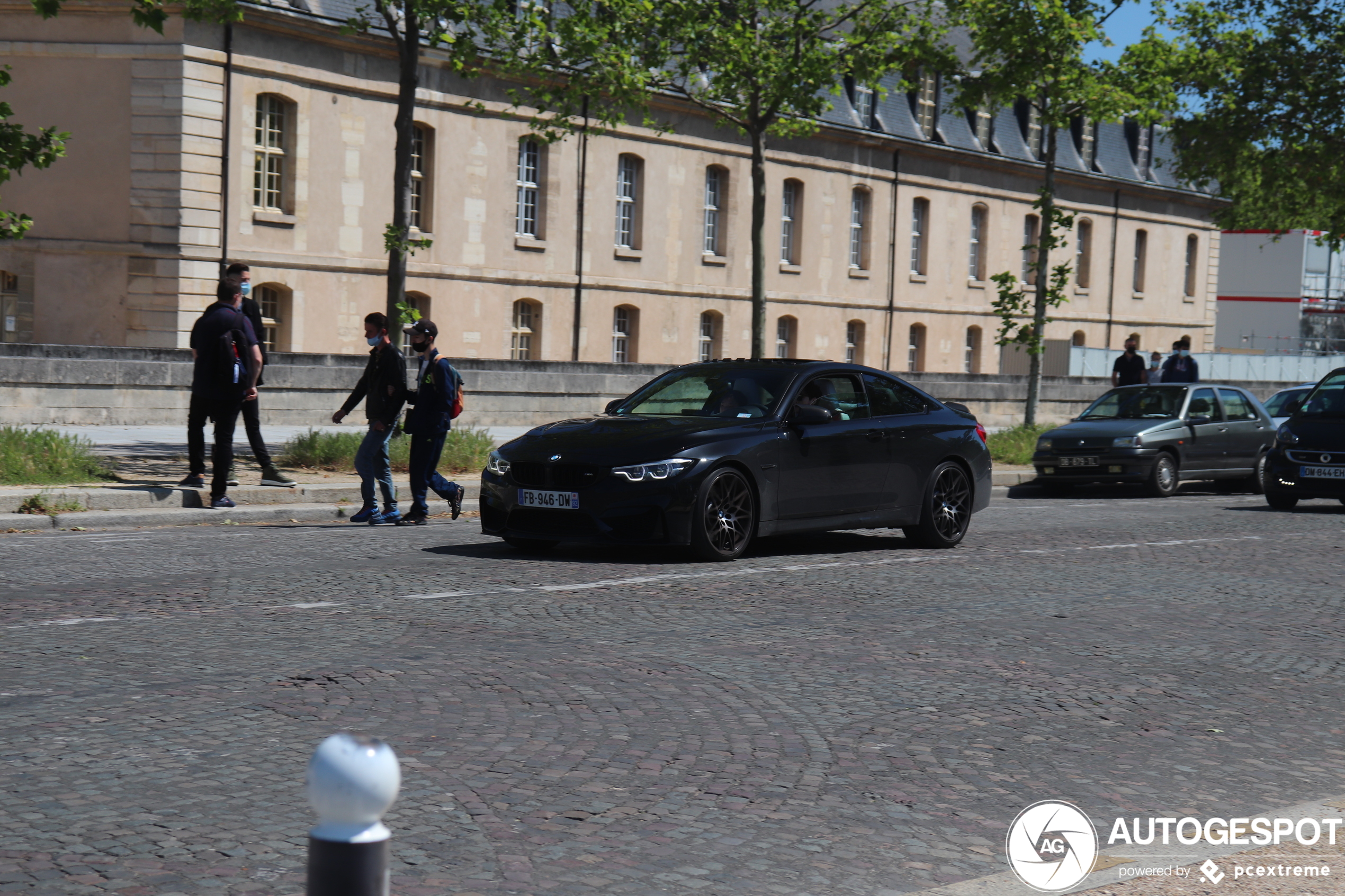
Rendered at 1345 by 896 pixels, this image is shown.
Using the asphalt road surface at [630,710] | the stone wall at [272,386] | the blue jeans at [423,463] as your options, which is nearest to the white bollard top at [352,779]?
the asphalt road surface at [630,710]

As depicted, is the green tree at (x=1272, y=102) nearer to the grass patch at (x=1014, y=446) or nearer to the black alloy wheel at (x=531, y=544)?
the grass patch at (x=1014, y=446)

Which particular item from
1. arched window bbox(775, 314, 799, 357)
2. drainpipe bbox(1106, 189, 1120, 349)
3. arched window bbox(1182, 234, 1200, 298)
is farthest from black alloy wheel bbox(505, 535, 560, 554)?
arched window bbox(1182, 234, 1200, 298)

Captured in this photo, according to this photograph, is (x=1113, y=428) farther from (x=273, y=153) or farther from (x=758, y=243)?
(x=273, y=153)

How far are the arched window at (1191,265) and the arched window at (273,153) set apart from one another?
41.6m

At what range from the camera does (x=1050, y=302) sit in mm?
26234

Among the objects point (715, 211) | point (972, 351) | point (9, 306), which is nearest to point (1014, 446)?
point (9, 306)

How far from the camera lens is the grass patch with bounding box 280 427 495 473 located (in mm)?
17844

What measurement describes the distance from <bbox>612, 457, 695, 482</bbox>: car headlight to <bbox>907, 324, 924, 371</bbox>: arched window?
142ft

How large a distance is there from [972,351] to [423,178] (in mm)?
23820

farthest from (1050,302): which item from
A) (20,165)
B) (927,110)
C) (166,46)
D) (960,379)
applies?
(927,110)

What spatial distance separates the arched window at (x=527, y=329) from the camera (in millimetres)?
41562

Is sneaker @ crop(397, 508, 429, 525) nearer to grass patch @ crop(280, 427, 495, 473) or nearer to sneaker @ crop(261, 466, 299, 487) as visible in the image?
sneaker @ crop(261, 466, 299, 487)

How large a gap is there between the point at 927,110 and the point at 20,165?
41.5 m

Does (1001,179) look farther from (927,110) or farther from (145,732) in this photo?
(145,732)
